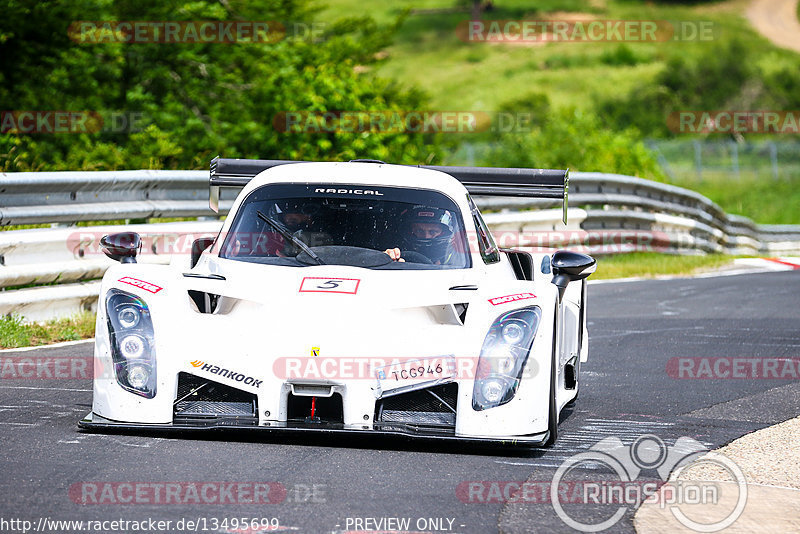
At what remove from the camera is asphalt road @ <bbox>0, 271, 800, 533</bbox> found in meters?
4.40

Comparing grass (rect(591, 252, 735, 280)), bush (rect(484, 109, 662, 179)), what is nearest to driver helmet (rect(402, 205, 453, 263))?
grass (rect(591, 252, 735, 280))

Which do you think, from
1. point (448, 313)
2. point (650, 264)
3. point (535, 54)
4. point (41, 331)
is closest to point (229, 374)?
point (448, 313)

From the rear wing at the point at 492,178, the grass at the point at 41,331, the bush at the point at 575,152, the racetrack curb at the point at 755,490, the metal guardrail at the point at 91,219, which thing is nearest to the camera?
the racetrack curb at the point at 755,490

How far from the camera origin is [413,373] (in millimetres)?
5500

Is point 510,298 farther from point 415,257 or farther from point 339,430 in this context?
point 339,430

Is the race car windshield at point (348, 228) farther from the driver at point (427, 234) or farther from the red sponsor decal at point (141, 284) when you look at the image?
the red sponsor decal at point (141, 284)

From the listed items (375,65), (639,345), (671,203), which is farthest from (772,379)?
(375,65)

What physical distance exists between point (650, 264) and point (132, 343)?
12740 millimetres

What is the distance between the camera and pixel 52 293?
9492 mm

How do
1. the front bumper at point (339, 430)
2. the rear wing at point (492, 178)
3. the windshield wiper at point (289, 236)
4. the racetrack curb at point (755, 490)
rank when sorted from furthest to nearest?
the rear wing at point (492, 178)
the windshield wiper at point (289, 236)
the front bumper at point (339, 430)
the racetrack curb at point (755, 490)

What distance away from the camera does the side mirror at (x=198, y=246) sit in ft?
23.9

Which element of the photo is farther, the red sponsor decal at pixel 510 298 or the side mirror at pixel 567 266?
the side mirror at pixel 567 266

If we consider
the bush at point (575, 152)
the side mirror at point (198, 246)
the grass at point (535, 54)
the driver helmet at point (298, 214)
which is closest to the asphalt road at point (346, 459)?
the side mirror at point (198, 246)

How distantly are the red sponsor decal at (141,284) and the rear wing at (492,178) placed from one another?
207 cm
